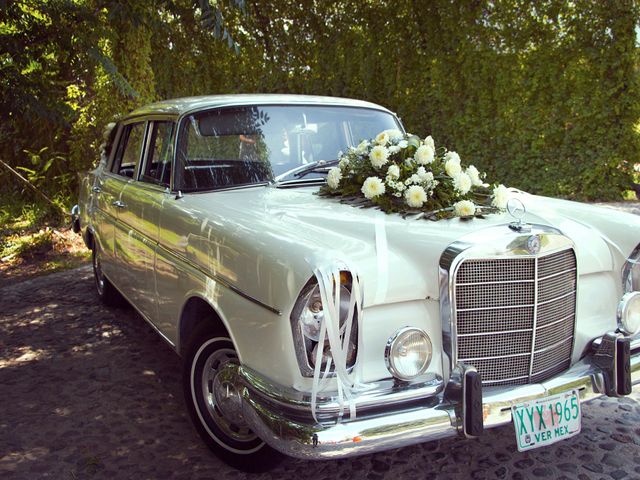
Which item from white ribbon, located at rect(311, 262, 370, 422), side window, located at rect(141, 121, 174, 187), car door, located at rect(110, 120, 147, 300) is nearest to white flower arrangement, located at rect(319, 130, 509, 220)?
white ribbon, located at rect(311, 262, 370, 422)

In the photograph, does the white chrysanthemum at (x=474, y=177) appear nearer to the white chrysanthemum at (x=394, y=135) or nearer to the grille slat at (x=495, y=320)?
the white chrysanthemum at (x=394, y=135)

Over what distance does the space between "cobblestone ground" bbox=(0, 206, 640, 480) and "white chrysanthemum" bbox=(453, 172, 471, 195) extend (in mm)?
1278

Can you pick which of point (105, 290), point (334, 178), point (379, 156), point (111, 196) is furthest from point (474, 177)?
point (105, 290)

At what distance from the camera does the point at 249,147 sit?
358 cm

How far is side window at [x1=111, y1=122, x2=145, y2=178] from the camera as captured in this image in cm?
444

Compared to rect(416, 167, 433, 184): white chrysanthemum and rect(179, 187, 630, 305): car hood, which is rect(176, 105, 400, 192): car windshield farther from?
rect(416, 167, 433, 184): white chrysanthemum

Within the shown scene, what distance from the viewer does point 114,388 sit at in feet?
12.6

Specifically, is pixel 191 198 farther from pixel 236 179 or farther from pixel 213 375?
pixel 213 375

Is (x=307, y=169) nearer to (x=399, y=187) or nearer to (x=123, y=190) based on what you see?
(x=399, y=187)

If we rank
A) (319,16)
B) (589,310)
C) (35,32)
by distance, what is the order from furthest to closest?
(319,16) → (35,32) → (589,310)

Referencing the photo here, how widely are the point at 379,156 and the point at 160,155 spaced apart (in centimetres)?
148

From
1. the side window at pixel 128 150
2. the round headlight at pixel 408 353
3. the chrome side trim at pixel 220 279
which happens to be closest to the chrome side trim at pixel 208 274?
the chrome side trim at pixel 220 279

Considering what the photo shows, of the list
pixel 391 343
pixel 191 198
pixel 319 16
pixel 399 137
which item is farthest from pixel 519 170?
pixel 391 343

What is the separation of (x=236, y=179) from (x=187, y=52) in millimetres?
9161
